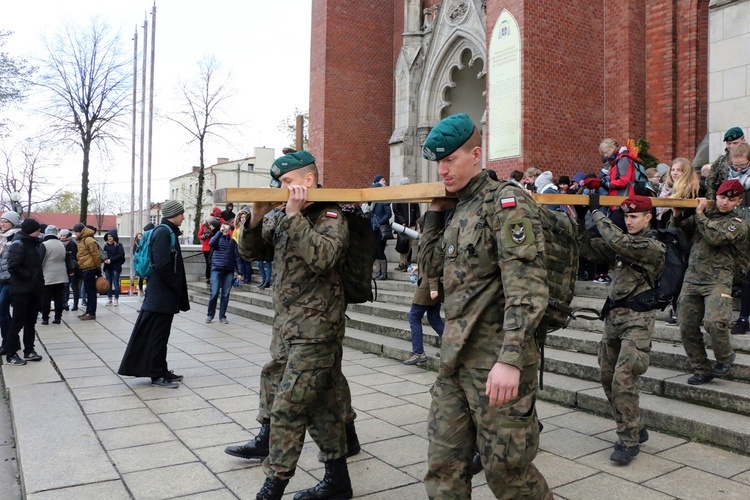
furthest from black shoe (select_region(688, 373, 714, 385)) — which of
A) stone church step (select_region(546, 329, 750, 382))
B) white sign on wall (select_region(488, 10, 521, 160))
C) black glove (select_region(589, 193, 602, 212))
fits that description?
white sign on wall (select_region(488, 10, 521, 160))

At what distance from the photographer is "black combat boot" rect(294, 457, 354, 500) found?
347cm

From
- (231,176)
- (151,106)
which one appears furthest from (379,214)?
(231,176)

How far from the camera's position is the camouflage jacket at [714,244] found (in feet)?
16.5

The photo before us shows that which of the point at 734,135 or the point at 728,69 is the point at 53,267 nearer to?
the point at 734,135

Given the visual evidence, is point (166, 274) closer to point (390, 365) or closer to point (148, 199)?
point (390, 365)

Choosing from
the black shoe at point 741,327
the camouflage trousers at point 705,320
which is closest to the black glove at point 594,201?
the camouflage trousers at point 705,320

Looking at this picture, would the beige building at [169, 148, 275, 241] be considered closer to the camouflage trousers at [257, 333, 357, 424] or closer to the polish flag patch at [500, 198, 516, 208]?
the camouflage trousers at [257, 333, 357, 424]

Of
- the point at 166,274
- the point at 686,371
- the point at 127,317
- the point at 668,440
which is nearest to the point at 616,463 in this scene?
the point at 668,440

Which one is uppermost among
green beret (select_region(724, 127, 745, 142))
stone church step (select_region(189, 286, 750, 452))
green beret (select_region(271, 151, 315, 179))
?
green beret (select_region(724, 127, 745, 142))

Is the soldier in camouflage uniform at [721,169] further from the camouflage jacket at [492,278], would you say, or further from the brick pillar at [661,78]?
the brick pillar at [661,78]

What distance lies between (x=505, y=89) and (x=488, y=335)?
38.8ft

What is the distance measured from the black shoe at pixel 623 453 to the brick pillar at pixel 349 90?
16392 mm

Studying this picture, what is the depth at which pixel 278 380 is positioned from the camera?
3.74 m

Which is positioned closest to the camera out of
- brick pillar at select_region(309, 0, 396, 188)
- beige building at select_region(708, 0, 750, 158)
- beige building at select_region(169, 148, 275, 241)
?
beige building at select_region(708, 0, 750, 158)
